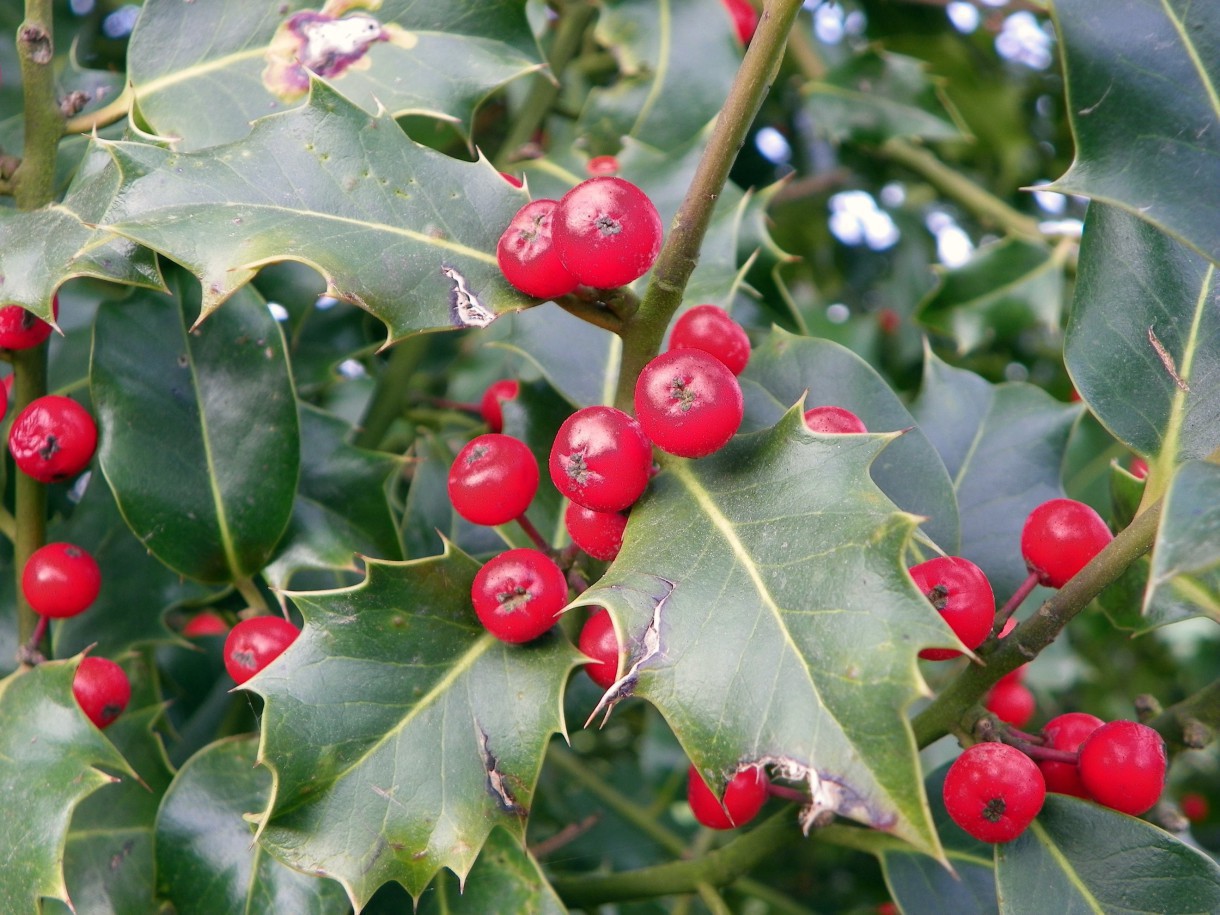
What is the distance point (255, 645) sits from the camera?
125 cm

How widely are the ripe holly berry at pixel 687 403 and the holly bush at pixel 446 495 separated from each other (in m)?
0.08

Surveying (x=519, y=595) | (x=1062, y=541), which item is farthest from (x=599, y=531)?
(x=1062, y=541)

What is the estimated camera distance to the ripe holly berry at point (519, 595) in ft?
3.59

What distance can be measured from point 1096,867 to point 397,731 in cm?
73

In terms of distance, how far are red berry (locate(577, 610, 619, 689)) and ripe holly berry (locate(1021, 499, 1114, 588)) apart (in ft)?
1.53

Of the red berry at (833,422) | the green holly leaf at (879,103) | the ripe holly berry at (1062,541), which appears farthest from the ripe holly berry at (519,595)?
the green holly leaf at (879,103)

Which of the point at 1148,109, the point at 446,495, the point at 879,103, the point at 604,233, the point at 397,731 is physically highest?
the point at 1148,109

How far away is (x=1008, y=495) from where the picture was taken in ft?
4.96

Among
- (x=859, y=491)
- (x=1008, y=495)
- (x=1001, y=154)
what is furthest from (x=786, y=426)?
(x=1001, y=154)

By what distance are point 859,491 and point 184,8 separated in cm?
111

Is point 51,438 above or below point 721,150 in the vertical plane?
below

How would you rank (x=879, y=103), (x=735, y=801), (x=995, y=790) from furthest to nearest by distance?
(x=879, y=103) < (x=735, y=801) < (x=995, y=790)

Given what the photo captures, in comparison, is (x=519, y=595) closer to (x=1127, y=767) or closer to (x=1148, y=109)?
(x=1127, y=767)

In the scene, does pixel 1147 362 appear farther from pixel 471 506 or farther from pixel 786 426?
pixel 471 506
